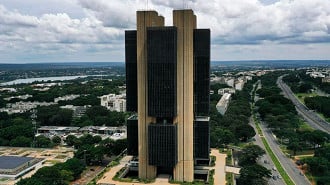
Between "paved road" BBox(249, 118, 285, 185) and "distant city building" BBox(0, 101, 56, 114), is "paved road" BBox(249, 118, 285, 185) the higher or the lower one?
the lower one

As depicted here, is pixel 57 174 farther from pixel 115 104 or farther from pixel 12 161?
pixel 115 104

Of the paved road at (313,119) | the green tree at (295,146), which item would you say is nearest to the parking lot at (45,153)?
the green tree at (295,146)

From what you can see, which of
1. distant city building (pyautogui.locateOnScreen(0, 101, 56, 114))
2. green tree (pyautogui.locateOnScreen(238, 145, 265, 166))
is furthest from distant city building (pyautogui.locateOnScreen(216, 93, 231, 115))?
distant city building (pyautogui.locateOnScreen(0, 101, 56, 114))

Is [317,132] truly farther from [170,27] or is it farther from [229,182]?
[170,27]

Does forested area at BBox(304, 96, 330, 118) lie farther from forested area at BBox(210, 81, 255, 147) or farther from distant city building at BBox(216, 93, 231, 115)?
distant city building at BBox(216, 93, 231, 115)

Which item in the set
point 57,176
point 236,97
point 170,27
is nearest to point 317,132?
point 170,27

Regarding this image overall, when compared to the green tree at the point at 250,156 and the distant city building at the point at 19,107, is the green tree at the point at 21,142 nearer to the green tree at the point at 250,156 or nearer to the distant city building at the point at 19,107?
the distant city building at the point at 19,107

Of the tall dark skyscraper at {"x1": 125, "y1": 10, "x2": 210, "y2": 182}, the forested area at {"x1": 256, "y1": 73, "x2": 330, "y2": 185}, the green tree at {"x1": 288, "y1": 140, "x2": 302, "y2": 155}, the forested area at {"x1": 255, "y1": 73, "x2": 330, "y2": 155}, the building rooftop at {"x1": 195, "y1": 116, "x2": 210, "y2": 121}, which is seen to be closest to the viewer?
the tall dark skyscraper at {"x1": 125, "y1": 10, "x2": 210, "y2": 182}

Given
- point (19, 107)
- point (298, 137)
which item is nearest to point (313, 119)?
point (298, 137)
